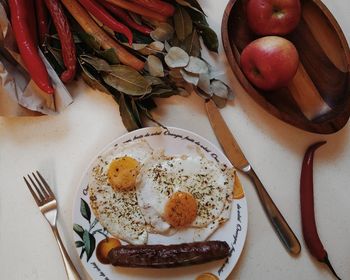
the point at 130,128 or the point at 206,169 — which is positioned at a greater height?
the point at 130,128

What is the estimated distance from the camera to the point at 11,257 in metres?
1.15

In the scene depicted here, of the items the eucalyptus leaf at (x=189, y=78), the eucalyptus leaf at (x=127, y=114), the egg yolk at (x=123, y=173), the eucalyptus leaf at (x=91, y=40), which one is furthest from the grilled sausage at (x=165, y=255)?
the eucalyptus leaf at (x=91, y=40)

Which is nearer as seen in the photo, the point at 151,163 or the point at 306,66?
the point at 151,163

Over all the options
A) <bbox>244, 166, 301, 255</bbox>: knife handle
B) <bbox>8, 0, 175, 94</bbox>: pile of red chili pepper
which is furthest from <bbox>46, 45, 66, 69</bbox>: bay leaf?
<bbox>244, 166, 301, 255</bbox>: knife handle

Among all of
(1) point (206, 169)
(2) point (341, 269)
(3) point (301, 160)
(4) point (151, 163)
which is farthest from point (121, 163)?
(2) point (341, 269)

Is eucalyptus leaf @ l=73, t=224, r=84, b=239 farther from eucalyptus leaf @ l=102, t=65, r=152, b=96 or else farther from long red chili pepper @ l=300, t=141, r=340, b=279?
long red chili pepper @ l=300, t=141, r=340, b=279

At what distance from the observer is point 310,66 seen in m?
1.27

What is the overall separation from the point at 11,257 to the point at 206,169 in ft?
1.85

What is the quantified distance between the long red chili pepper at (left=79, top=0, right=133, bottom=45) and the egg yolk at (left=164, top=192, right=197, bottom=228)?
1.46ft

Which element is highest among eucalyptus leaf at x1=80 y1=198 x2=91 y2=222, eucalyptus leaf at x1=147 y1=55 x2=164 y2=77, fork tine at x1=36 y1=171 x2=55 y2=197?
eucalyptus leaf at x1=147 y1=55 x2=164 y2=77

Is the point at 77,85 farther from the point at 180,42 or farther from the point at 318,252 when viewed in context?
the point at 318,252

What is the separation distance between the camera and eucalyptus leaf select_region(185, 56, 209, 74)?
3.90 ft

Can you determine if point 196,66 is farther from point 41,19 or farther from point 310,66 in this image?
point 41,19

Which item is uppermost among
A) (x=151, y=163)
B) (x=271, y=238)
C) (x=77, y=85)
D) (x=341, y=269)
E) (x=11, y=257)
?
(x=77, y=85)
